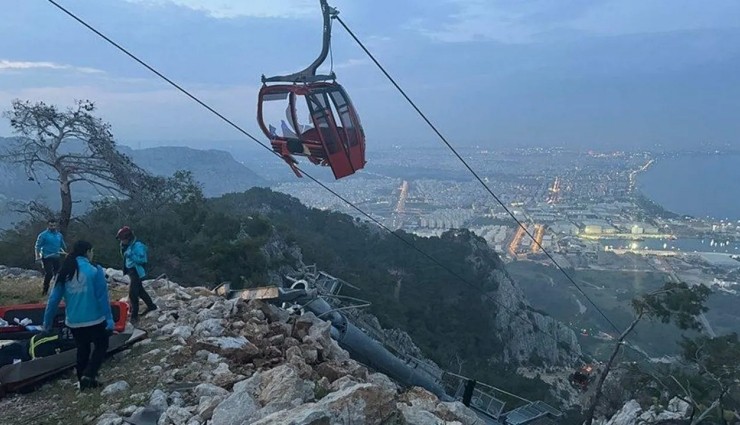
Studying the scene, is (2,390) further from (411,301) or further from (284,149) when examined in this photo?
(411,301)

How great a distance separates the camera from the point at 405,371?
930cm

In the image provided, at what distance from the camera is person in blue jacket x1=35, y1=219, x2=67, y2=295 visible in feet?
30.4

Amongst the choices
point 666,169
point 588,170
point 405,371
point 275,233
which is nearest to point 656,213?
point 588,170

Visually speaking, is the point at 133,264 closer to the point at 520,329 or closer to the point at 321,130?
the point at 321,130

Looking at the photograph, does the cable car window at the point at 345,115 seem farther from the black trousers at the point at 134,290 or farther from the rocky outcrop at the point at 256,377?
the black trousers at the point at 134,290

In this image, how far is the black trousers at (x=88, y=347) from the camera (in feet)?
18.2

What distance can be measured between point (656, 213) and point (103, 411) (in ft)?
382

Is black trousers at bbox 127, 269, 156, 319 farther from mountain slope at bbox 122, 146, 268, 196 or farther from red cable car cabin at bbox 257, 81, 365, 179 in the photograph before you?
mountain slope at bbox 122, 146, 268, 196

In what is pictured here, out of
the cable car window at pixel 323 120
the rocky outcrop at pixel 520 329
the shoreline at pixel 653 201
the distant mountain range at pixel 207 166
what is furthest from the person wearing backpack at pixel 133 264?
the shoreline at pixel 653 201

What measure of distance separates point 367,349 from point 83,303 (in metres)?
4.91

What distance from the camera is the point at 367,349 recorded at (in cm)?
902

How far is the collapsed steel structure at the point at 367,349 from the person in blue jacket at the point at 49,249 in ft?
9.68

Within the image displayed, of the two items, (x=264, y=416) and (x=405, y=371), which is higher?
(x=264, y=416)

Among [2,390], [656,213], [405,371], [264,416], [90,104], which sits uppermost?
[90,104]
